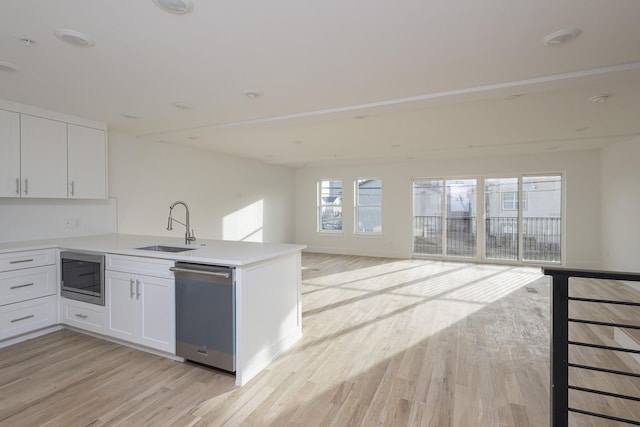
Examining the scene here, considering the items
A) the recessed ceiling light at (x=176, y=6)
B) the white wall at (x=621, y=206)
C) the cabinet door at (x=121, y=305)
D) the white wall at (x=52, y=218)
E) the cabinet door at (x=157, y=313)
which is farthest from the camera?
the white wall at (x=621, y=206)

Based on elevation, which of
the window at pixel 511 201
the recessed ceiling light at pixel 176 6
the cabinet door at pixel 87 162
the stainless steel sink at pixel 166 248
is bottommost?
the stainless steel sink at pixel 166 248

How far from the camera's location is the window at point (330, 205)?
8555 mm

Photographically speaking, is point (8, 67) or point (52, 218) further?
point (52, 218)

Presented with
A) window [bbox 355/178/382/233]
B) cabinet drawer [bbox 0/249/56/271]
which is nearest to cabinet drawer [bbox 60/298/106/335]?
cabinet drawer [bbox 0/249/56/271]

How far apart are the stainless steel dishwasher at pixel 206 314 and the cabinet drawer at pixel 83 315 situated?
100 cm

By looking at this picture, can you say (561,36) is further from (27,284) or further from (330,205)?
(330,205)

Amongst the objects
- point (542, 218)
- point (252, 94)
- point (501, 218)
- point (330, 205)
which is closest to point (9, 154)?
point (252, 94)

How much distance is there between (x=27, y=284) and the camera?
9.81 ft

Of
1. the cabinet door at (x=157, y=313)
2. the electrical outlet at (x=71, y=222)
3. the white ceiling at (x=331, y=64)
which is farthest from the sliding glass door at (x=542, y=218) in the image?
the electrical outlet at (x=71, y=222)

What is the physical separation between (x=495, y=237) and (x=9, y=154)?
26.6 ft

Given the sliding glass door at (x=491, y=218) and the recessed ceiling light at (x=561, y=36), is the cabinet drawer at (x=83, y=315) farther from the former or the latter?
the sliding glass door at (x=491, y=218)

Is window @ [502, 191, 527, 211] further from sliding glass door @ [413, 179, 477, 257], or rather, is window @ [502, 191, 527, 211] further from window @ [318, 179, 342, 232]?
window @ [318, 179, 342, 232]

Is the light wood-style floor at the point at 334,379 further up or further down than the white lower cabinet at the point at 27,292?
further down

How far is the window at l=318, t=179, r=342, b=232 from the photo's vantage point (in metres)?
8.55
